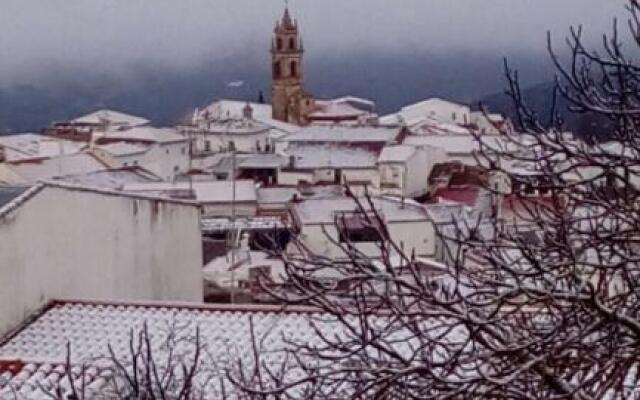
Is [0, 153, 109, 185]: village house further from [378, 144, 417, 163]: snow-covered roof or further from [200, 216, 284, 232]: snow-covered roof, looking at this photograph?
[378, 144, 417, 163]: snow-covered roof

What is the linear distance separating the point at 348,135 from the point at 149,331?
106 ft

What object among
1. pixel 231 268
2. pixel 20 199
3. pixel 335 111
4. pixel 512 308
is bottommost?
pixel 335 111

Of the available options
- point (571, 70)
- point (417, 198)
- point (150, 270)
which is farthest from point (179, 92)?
point (571, 70)

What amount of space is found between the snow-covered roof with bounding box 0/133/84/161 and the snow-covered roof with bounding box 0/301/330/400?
26707 millimetres

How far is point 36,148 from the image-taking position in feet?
127

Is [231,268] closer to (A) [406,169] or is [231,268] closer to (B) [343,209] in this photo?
(B) [343,209]

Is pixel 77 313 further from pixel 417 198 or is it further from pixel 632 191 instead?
pixel 417 198

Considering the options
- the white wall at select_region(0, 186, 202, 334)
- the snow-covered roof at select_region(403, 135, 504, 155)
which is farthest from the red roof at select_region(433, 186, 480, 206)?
the white wall at select_region(0, 186, 202, 334)

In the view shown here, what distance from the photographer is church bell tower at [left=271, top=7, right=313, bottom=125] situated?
55625 millimetres

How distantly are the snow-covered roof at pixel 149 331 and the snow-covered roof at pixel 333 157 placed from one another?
2718 cm

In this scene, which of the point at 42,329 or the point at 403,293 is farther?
the point at 42,329

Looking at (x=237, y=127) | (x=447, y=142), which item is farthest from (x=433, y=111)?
(x=447, y=142)

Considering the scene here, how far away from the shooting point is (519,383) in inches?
132

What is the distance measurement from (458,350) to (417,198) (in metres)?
30.2
